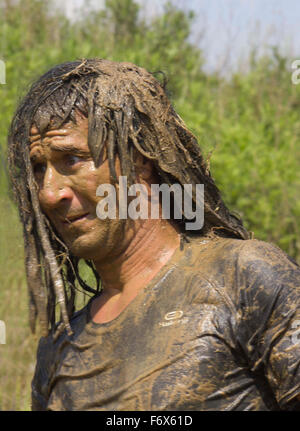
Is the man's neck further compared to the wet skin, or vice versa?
the man's neck

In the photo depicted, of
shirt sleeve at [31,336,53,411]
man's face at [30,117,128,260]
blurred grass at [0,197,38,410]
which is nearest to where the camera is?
man's face at [30,117,128,260]

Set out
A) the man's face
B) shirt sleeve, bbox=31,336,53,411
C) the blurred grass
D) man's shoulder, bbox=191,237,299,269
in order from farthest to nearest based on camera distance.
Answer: the blurred grass, shirt sleeve, bbox=31,336,53,411, the man's face, man's shoulder, bbox=191,237,299,269

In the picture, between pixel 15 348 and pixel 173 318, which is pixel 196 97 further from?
pixel 173 318

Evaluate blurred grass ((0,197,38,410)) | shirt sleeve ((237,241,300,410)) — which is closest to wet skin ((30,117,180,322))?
shirt sleeve ((237,241,300,410))

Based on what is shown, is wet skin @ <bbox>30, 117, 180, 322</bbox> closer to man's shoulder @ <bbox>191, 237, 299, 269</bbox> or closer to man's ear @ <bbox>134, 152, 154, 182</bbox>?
man's ear @ <bbox>134, 152, 154, 182</bbox>

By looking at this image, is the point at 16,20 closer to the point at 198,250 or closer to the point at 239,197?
the point at 239,197

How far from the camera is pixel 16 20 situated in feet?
29.5

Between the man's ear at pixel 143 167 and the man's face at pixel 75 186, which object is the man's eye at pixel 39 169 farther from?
the man's ear at pixel 143 167

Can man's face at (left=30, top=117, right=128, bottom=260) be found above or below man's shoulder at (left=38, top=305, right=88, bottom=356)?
above

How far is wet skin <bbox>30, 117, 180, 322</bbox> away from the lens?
220 centimetres

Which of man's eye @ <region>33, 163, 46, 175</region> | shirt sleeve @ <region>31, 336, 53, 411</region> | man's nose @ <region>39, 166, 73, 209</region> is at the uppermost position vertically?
man's eye @ <region>33, 163, 46, 175</region>

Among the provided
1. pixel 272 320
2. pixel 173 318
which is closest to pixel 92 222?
pixel 173 318

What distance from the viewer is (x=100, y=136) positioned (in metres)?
2.18

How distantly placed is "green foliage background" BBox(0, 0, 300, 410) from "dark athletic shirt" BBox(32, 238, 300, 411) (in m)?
2.90
